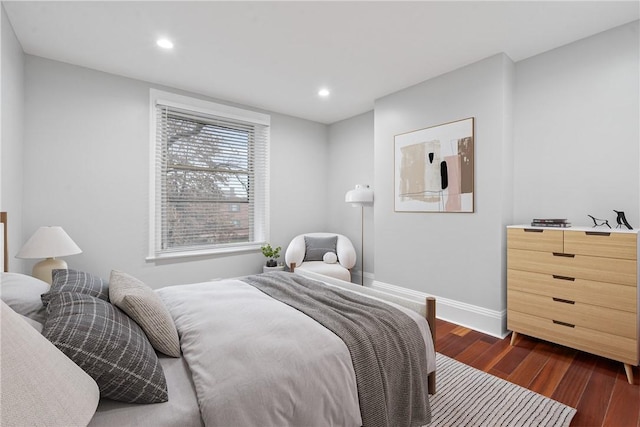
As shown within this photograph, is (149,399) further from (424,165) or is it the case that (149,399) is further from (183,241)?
(424,165)

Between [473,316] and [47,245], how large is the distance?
151 inches

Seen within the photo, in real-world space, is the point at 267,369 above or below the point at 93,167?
below

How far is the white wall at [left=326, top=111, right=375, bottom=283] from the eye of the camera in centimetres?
430

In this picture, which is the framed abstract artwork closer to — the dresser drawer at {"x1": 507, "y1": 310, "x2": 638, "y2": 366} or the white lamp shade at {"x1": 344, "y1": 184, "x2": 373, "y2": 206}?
the white lamp shade at {"x1": 344, "y1": 184, "x2": 373, "y2": 206}

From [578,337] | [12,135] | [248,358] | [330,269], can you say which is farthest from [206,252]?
[578,337]

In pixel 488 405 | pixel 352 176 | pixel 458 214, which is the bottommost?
pixel 488 405

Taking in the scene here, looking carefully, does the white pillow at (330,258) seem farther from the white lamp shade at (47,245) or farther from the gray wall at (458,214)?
the white lamp shade at (47,245)

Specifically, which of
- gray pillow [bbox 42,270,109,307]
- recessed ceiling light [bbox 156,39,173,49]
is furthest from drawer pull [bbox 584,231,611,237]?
recessed ceiling light [bbox 156,39,173,49]

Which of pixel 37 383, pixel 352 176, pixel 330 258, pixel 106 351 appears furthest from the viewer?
pixel 352 176

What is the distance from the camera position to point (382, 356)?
1.41 meters

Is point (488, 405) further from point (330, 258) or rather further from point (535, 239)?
point (330, 258)

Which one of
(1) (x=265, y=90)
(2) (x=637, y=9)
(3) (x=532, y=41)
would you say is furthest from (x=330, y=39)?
(2) (x=637, y=9)

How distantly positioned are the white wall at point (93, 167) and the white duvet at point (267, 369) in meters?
2.11

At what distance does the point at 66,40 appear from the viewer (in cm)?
248
